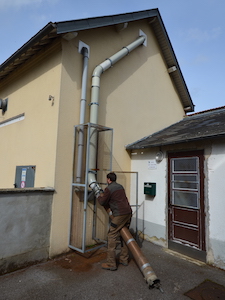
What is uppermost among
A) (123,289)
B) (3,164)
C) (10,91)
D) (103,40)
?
(103,40)

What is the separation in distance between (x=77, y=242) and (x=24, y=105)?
417 centimetres

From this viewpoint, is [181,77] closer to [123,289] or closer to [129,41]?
[129,41]

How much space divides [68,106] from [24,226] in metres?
2.81

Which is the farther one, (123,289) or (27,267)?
(27,267)

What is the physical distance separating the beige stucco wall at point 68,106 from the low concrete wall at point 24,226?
22 centimetres

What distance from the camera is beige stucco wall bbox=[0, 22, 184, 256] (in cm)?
478

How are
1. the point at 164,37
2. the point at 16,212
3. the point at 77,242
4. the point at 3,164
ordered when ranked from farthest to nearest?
the point at 164,37
the point at 3,164
the point at 77,242
the point at 16,212

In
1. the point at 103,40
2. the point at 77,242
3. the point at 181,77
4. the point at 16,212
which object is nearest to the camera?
the point at 16,212

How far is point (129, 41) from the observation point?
6926 millimetres

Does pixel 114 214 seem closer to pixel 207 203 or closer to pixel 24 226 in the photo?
pixel 24 226

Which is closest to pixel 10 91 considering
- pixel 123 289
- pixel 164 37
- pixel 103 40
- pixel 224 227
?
pixel 103 40

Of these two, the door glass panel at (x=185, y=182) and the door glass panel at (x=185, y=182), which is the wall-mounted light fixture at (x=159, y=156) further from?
the door glass panel at (x=185, y=182)

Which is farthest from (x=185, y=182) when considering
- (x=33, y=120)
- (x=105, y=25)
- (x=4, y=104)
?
(x=4, y=104)

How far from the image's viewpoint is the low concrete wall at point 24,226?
3814mm
